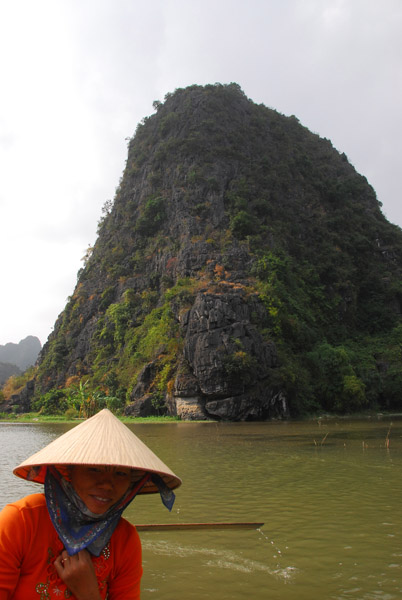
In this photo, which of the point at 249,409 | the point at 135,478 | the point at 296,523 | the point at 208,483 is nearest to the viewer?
the point at 135,478

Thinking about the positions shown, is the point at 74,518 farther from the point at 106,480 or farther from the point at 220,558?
the point at 220,558

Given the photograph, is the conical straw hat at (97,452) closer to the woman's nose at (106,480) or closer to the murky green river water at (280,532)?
the woman's nose at (106,480)

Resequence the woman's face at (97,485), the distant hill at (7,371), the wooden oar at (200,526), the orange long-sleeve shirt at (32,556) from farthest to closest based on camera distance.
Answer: the distant hill at (7,371), the wooden oar at (200,526), the woman's face at (97,485), the orange long-sleeve shirt at (32,556)

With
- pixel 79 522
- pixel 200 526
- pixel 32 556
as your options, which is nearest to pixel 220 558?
pixel 200 526

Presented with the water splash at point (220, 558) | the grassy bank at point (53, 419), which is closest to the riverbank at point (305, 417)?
the grassy bank at point (53, 419)

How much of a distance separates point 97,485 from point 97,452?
0.18 m

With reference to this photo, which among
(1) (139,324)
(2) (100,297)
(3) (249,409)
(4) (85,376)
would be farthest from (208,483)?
(2) (100,297)

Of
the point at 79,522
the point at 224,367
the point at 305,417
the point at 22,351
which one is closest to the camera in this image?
the point at 79,522

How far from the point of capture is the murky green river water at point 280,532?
3.55 m

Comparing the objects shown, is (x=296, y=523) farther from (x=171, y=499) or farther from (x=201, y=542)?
(x=171, y=499)

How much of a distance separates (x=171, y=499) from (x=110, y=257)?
1957 inches

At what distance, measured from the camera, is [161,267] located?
1740 inches

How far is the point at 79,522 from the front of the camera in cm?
211

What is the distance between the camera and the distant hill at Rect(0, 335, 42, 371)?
153 meters
